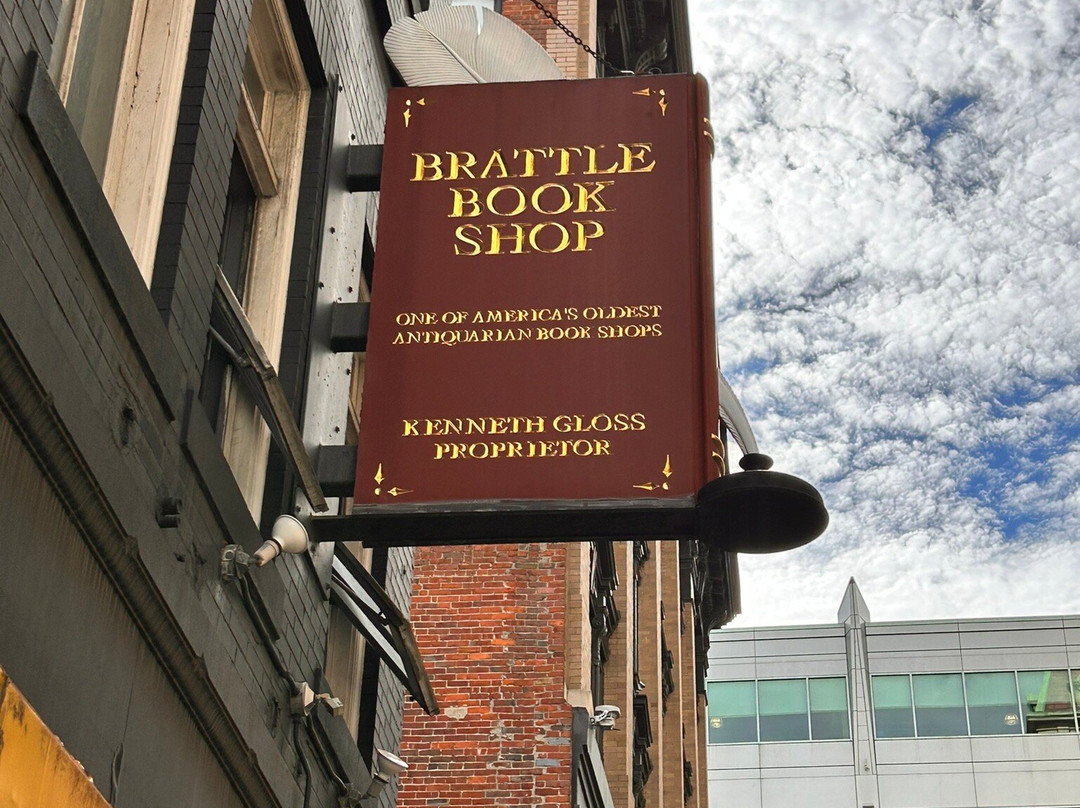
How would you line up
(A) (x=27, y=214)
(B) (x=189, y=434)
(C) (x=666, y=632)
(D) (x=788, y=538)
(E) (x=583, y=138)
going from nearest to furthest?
(A) (x=27, y=214)
(B) (x=189, y=434)
(D) (x=788, y=538)
(E) (x=583, y=138)
(C) (x=666, y=632)

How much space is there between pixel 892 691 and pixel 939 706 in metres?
1.71

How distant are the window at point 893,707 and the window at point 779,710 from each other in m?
1.09

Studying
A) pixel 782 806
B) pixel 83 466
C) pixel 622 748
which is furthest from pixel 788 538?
pixel 782 806

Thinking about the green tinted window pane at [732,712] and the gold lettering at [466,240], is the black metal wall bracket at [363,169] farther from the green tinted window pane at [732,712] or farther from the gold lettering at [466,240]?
the green tinted window pane at [732,712]

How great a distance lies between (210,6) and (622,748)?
61.2ft

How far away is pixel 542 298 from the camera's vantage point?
8.62 m

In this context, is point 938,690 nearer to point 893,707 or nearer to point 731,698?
point 893,707

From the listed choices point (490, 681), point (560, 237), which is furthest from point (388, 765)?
point (490, 681)

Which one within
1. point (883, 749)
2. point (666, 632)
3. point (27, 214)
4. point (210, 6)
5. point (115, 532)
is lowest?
point (115, 532)

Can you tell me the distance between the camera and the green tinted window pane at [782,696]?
59719 millimetres

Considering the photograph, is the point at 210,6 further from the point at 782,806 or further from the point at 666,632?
the point at 782,806

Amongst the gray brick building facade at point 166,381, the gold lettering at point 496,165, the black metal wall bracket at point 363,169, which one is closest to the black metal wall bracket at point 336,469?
the gray brick building facade at point 166,381

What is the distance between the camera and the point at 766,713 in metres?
59.8

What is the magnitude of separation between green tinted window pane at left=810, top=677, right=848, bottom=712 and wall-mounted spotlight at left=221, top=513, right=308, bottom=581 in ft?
176
